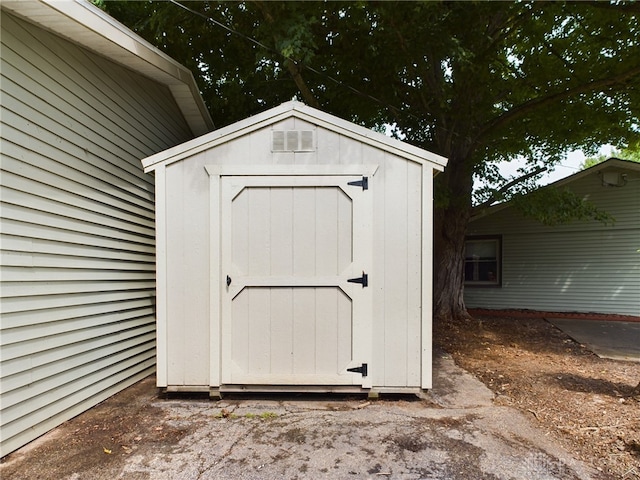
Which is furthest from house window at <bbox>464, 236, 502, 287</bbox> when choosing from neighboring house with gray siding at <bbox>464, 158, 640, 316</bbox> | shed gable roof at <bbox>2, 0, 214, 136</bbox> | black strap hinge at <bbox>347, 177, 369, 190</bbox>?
shed gable roof at <bbox>2, 0, 214, 136</bbox>

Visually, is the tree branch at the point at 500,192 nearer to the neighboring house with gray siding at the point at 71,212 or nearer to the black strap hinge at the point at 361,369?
the black strap hinge at the point at 361,369

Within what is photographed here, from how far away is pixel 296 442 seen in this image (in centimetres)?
231

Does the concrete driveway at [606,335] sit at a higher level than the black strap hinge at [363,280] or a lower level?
lower

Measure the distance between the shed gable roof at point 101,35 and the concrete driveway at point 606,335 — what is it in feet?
21.5

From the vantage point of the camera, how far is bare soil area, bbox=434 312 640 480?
2.27 meters

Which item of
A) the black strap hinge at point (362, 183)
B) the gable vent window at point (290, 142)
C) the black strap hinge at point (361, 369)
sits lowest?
the black strap hinge at point (361, 369)

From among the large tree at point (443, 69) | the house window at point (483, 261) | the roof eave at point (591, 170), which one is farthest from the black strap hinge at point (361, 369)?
the house window at point (483, 261)

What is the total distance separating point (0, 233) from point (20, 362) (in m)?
0.87

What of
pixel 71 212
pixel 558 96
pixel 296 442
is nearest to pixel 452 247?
pixel 558 96

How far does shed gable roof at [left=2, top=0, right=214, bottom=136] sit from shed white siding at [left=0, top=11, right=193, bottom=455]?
0.37 feet

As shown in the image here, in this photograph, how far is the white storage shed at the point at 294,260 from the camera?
9.81ft

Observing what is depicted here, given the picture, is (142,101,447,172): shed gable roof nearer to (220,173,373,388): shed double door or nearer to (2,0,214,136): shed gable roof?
(220,173,373,388): shed double door

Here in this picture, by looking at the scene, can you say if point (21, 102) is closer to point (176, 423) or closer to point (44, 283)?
point (44, 283)

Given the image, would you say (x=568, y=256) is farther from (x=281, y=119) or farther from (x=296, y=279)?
(x=281, y=119)
